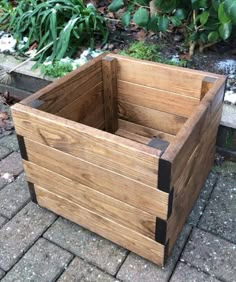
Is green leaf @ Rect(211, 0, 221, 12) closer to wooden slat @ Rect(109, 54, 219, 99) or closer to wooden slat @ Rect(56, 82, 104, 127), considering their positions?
wooden slat @ Rect(109, 54, 219, 99)

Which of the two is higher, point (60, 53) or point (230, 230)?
point (60, 53)

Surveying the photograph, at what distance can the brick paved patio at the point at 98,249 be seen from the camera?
4.56 feet

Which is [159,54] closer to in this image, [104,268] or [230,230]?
[230,230]

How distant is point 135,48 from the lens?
2.25m

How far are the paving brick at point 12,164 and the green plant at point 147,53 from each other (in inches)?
36.4

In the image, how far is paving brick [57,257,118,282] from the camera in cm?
138

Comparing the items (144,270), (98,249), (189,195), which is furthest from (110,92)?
(144,270)

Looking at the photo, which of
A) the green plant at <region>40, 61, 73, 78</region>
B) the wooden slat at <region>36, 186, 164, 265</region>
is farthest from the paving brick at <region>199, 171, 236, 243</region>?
the green plant at <region>40, 61, 73, 78</region>

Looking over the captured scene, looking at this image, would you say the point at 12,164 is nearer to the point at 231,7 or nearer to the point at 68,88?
the point at 68,88

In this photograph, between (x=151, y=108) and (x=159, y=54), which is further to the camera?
(x=159, y=54)

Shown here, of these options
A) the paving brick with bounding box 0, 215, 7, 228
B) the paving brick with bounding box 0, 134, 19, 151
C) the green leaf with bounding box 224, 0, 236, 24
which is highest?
the green leaf with bounding box 224, 0, 236, 24

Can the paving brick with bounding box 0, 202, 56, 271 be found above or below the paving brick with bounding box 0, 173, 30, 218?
below

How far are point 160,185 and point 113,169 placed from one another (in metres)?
0.18

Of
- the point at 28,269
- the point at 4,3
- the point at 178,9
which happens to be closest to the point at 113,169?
the point at 28,269
